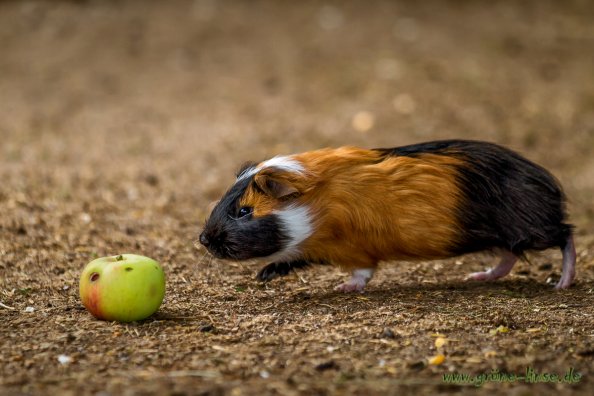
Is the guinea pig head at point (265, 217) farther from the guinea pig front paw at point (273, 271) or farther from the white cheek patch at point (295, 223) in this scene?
the guinea pig front paw at point (273, 271)

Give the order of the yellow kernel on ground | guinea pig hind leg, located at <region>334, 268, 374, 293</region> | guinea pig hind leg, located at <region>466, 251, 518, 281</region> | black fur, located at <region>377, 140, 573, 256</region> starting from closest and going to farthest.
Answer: the yellow kernel on ground, black fur, located at <region>377, 140, 573, 256</region>, guinea pig hind leg, located at <region>334, 268, 374, 293</region>, guinea pig hind leg, located at <region>466, 251, 518, 281</region>

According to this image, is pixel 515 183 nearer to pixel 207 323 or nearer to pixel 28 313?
pixel 207 323

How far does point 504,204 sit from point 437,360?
4.62 feet

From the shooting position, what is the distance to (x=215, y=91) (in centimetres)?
1046

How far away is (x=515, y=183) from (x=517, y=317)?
0.86 metres

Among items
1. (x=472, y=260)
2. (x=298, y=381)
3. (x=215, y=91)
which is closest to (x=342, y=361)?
(x=298, y=381)

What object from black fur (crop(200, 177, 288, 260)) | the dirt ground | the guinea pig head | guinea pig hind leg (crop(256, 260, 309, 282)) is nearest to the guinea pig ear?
the guinea pig head

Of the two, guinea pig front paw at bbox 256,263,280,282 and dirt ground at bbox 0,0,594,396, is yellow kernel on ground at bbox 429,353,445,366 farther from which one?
guinea pig front paw at bbox 256,263,280,282

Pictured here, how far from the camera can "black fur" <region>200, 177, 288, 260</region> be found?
4.34 meters

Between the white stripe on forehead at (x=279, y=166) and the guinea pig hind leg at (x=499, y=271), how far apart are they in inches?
55.8

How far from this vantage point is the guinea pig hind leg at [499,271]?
4926 mm

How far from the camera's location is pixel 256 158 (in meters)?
8.25

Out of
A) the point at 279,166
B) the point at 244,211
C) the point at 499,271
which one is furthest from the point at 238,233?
the point at 499,271

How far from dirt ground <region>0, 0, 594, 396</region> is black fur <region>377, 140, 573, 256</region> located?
323 millimetres
